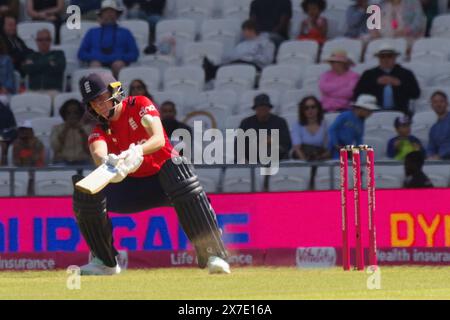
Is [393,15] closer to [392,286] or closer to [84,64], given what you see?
[84,64]

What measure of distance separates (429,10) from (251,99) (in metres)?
2.69

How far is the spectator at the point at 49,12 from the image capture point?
19.7 m

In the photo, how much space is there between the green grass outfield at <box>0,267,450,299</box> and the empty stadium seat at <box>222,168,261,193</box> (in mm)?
2544

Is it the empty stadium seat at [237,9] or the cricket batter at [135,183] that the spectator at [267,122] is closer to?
the empty stadium seat at [237,9]

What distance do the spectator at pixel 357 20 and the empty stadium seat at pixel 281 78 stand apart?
979 mm

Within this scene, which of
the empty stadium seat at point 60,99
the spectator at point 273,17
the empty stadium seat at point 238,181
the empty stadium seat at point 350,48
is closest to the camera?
the empty stadium seat at point 238,181

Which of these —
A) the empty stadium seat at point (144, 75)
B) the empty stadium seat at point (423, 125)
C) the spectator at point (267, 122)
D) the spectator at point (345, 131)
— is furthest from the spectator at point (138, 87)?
the empty stadium seat at point (423, 125)

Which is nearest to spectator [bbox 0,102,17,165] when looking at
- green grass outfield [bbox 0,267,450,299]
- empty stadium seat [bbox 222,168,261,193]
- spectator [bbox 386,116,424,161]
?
empty stadium seat [bbox 222,168,261,193]

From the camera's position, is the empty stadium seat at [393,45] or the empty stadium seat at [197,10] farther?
the empty stadium seat at [197,10]

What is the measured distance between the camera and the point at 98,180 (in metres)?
10.8

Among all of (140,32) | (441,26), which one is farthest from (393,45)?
(140,32)

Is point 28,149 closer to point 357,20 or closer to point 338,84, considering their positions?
point 338,84

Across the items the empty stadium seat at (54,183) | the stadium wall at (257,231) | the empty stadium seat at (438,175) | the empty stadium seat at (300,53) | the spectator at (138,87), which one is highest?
the empty stadium seat at (300,53)

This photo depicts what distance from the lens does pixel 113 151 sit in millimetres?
11805
